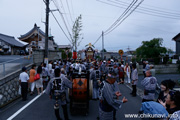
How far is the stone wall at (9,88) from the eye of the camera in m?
6.70

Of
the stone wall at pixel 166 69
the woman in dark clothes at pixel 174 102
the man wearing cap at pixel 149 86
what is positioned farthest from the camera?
the stone wall at pixel 166 69

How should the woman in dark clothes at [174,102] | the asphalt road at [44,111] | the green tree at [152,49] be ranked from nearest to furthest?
1. the woman in dark clothes at [174,102]
2. the asphalt road at [44,111]
3. the green tree at [152,49]

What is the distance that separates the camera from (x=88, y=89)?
18.0 ft

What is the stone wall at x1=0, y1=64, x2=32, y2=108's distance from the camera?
670 cm

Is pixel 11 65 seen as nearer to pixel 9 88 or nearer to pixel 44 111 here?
pixel 9 88

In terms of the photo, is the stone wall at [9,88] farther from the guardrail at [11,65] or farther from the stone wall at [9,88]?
the guardrail at [11,65]

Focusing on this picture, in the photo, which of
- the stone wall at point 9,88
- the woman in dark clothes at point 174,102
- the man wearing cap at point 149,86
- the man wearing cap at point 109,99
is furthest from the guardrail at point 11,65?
the woman in dark clothes at point 174,102

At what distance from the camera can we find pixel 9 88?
7363 millimetres

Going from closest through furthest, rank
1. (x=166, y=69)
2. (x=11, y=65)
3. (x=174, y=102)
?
1. (x=174, y=102)
2. (x=11, y=65)
3. (x=166, y=69)

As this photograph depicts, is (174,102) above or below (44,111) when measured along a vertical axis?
above

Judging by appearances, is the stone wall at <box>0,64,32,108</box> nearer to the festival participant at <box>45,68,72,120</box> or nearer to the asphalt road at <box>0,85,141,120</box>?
the asphalt road at <box>0,85,141,120</box>

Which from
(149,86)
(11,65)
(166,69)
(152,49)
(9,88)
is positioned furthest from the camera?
(152,49)

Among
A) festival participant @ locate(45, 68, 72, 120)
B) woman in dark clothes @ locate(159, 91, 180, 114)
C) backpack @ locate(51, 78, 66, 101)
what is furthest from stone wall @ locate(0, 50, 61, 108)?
woman in dark clothes @ locate(159, 91, 180, 114)

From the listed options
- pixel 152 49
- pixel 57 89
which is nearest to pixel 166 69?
pixel 152 49
